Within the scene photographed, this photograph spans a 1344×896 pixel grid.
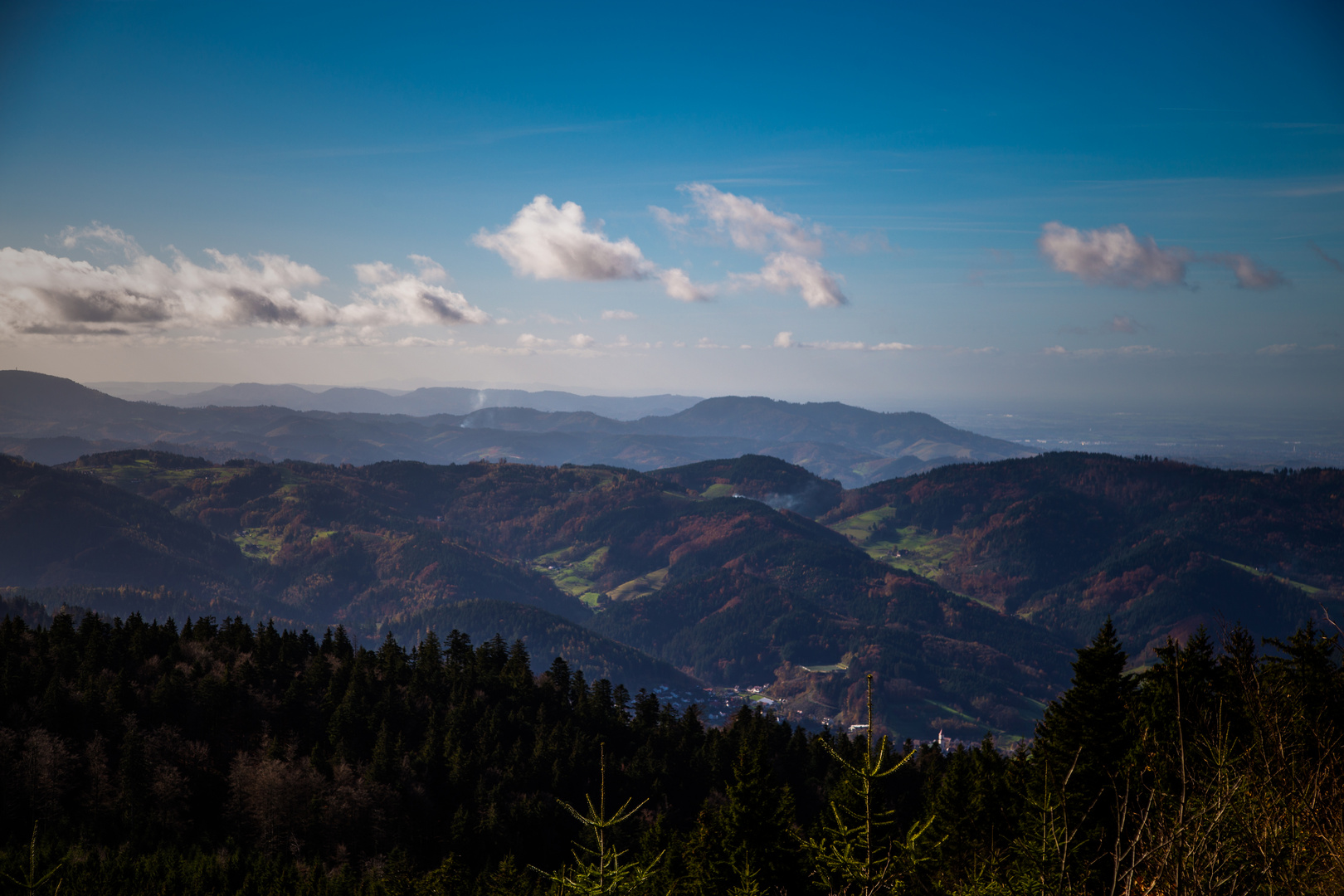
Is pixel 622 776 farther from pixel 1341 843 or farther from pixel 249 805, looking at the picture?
pixel 1341 843

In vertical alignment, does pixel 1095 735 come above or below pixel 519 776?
above

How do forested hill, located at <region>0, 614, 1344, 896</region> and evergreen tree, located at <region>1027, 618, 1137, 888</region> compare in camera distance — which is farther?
evergreen tree, located at <region>1027, 618, 1137, 888</region>

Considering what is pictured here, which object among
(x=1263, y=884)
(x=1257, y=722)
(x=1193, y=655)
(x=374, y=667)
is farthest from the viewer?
(x=374, y=667)

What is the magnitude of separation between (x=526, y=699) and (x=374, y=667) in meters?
20.7

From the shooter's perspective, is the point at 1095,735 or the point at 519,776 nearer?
the point at 1095,735

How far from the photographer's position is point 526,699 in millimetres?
98000

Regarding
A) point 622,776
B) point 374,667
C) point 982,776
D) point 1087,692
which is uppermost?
point 1087,692

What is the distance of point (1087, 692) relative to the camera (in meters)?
38.5

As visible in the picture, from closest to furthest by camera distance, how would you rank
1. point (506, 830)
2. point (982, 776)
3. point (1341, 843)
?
point (1341, 843), point (982, 776), point (506, 830)

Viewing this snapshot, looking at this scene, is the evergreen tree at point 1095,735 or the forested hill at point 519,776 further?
the evergreen tree at point 1095,735

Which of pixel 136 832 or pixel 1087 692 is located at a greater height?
pixel 1087 692

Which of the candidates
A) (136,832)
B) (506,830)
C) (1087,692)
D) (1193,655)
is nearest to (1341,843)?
(1087,692)

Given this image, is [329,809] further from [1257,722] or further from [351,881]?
[1257,722]

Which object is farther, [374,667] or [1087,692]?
[374,667]
